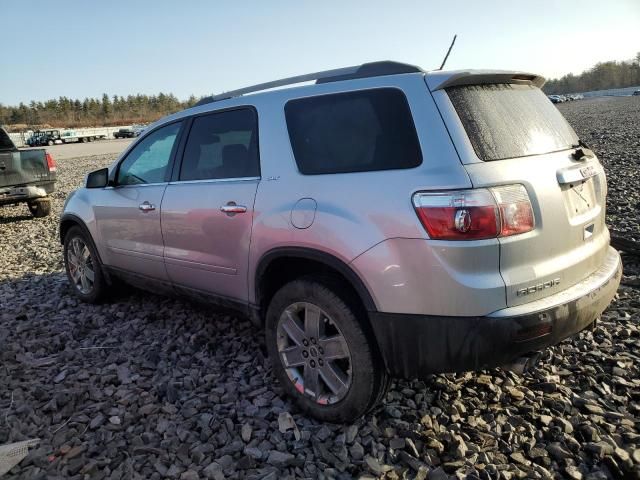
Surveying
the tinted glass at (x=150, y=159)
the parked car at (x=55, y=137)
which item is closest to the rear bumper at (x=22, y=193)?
the tinted glass at (x=150, y=159)

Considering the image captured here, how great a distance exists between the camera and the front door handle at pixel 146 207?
12.6 ft

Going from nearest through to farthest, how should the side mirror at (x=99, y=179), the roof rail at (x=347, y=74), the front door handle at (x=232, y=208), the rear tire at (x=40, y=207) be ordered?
1. the roof rail at (x=347, y=74)
2. the front door handle at (x=232, y=208)
3. the side mirror at (x=99, y=179)
4. the rear tire at (x=40, y=207)

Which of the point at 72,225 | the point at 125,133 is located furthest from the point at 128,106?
the point at 72,225

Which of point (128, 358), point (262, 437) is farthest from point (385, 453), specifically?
point (128, 358)

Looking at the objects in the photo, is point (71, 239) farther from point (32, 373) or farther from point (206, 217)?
point (206, 217)

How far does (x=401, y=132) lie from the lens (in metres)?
2.43

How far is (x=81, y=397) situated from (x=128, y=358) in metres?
0.58

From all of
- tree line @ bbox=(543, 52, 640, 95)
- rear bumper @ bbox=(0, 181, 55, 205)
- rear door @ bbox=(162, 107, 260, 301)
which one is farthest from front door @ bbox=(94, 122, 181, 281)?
tree line @ bbox=(543, 52, 640, 95)

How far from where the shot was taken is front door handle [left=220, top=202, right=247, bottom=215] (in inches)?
120

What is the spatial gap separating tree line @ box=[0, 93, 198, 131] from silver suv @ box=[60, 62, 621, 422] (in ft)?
366

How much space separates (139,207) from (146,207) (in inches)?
4.6

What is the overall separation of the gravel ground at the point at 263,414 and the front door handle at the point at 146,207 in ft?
3.49

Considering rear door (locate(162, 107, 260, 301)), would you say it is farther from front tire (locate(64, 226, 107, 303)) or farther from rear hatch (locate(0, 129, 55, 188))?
rear hatch (locate(0, 129, 55, 188))

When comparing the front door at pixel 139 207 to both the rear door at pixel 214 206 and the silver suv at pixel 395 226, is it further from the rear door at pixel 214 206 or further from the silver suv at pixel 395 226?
the silver suv at pixel 395 226
